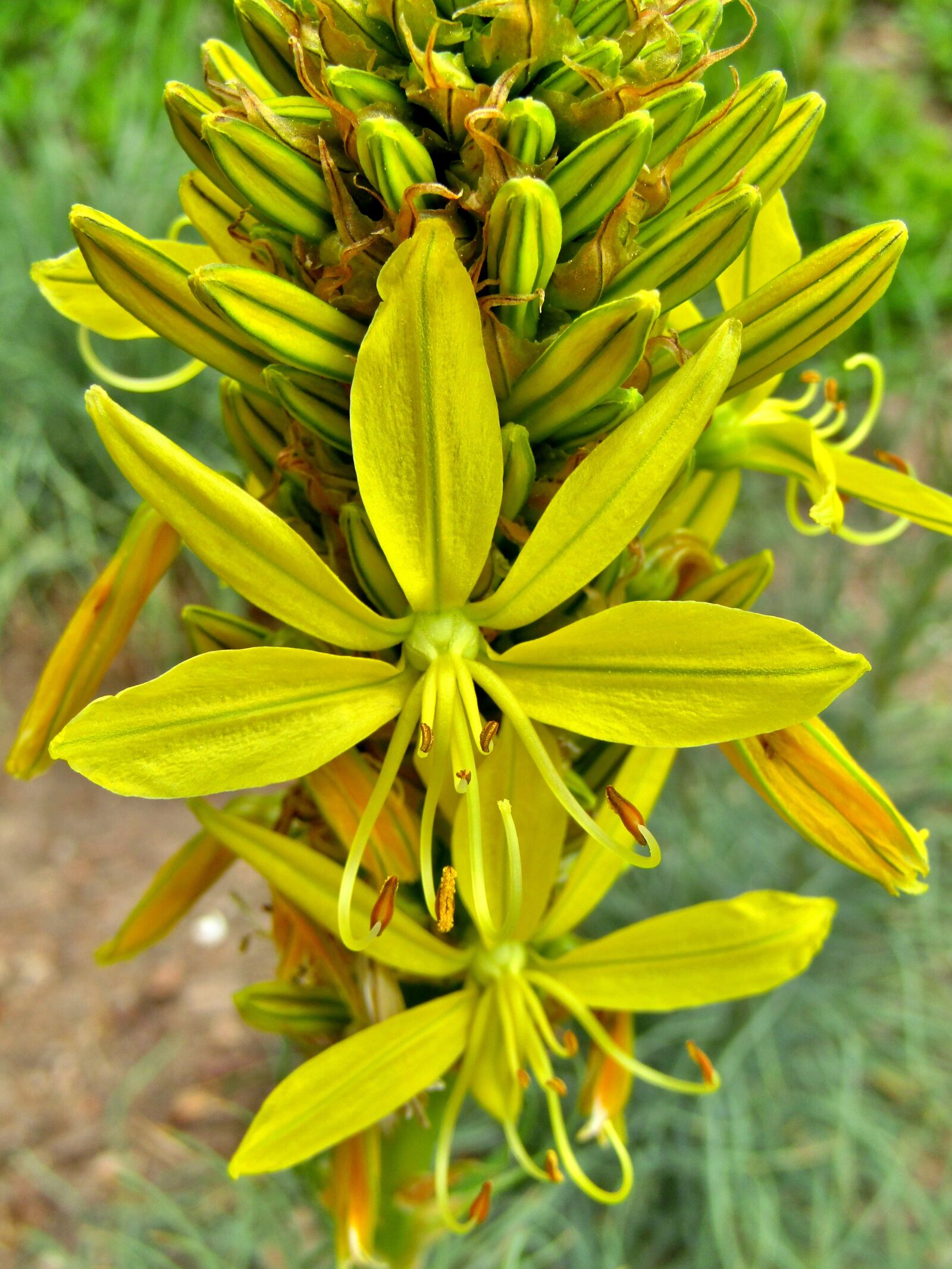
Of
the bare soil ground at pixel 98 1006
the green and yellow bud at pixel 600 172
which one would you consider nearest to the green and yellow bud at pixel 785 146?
the green and yellow bud at pixel 600 172

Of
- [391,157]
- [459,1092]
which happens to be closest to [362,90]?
[391,157]

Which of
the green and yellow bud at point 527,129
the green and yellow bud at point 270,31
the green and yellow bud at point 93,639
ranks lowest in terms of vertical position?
the green and yellow bud at point 93,639

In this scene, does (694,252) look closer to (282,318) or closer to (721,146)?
(721,146)

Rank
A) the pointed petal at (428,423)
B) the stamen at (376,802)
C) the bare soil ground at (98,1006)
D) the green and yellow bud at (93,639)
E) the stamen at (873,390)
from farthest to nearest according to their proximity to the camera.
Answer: the bare soil ground at (98,1006) < the stamen at (873,390) < the green and yellow bud at (93,639) < the stamen at (376,802) < the pointed petal at (428,423)

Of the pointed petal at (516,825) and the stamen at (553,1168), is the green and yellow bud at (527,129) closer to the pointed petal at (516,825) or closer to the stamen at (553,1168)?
the pointed petal at (516,825)

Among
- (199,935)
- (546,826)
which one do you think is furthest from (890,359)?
(546,826)

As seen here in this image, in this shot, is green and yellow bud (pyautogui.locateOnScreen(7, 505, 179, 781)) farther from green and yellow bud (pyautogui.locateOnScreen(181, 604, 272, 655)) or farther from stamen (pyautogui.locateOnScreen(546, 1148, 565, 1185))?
stamen (pyautogui.locateOnScreen(546, 1148, 565, 1185))

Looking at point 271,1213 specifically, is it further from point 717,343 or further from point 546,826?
point 717,343
